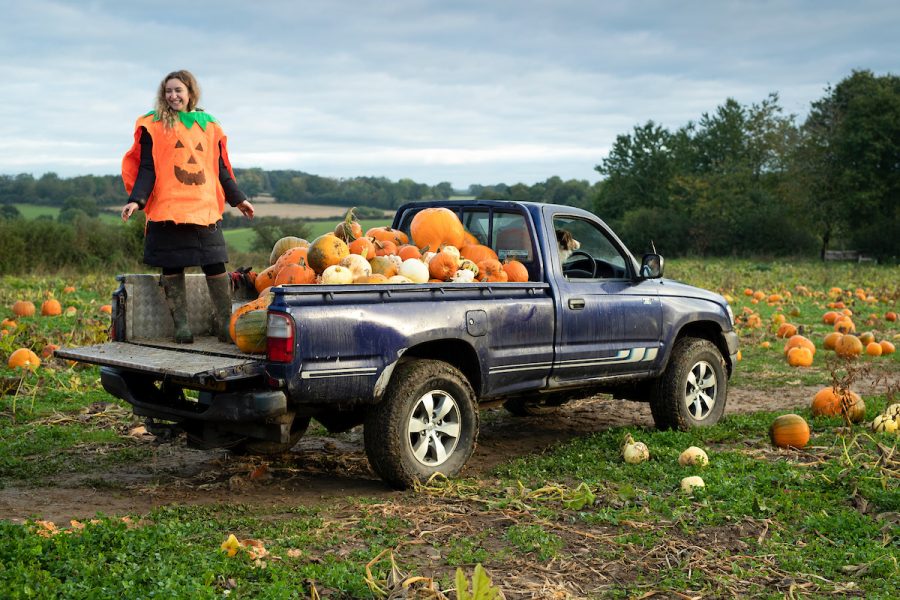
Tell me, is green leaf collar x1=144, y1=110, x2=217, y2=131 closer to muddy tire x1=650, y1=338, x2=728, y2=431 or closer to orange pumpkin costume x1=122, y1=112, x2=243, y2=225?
orange pumpkin costume x1=122, y1=112, x2=243, y2=225

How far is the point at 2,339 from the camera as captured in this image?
10.3 meters

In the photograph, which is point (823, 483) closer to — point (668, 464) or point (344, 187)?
point (668, 464)

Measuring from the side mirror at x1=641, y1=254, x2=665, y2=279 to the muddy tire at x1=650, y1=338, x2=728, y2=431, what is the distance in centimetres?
79

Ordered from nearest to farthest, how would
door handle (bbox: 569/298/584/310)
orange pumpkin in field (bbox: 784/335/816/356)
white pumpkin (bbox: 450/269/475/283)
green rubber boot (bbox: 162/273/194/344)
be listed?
green rubber boot (bbox: 162/273/194/344) < white pumpkin (bbox: 450/269/475/283) < door handle (bbox: 569/298/584/310) < orange pumpkin in field (bbox: 784/335/816/356)

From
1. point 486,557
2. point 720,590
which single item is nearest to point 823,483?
point 720,590

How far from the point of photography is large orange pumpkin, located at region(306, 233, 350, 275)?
20.5ft

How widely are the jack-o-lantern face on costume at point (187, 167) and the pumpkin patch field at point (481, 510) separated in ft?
4.07

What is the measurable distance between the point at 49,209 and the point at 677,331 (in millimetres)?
30485

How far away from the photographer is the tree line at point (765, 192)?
118ft

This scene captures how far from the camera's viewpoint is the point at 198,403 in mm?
5605

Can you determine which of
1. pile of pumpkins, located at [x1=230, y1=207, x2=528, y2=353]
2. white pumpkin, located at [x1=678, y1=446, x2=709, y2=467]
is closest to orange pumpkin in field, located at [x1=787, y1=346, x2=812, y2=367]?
white pumpkin, located at [x1=678, y1=446, x2=709, y2=467]

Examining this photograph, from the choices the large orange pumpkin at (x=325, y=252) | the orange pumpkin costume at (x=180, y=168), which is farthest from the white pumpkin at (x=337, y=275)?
the orange pumpkin costume at (x=180, y=168)

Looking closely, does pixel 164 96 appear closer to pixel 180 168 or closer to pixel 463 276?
pixel 180 168

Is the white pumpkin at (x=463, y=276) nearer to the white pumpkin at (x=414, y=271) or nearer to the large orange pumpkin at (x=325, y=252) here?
the white pumpkin at (x=414, y=271)
